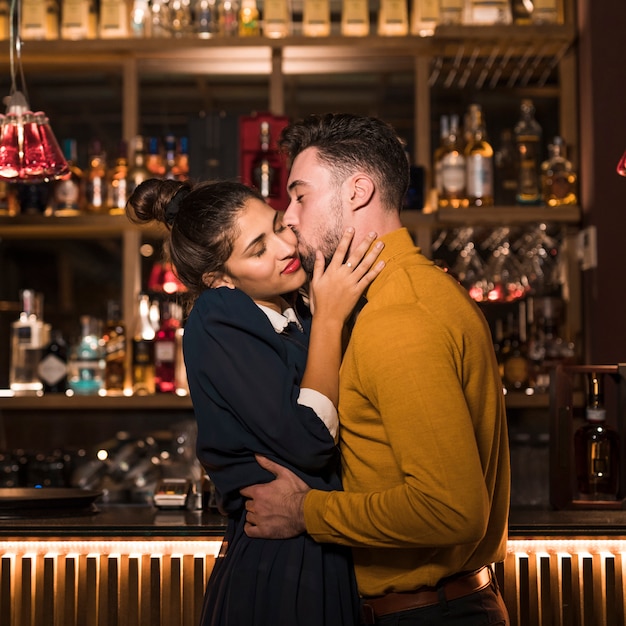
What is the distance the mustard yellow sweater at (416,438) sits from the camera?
1.27 metres

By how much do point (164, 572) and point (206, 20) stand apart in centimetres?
189

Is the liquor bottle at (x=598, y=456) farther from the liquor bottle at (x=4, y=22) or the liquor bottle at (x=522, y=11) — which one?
the liquor bottle at (x=4, y=22)

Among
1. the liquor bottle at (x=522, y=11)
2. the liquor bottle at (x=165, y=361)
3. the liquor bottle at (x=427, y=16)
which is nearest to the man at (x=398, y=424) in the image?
the liquor bottle at (x=165, y=361)

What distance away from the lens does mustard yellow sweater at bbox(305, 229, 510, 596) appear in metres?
1.27

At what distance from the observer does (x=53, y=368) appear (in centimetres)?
311

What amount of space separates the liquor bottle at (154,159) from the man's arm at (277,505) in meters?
1.85

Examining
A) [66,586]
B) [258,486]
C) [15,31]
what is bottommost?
[66,586]

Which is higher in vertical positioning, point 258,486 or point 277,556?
point 258,486

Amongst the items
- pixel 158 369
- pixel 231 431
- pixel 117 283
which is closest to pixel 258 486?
pixel 231 431

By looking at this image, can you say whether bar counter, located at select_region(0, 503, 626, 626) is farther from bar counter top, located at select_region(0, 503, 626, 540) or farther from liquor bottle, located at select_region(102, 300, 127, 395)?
liquor bottle, located at select_region(102, 300, 127, 395)

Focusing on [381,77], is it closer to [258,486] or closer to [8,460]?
[8,460]

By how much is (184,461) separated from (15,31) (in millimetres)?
1308

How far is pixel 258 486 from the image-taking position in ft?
4.87

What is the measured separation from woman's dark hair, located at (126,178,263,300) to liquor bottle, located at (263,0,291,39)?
5.13 feet
